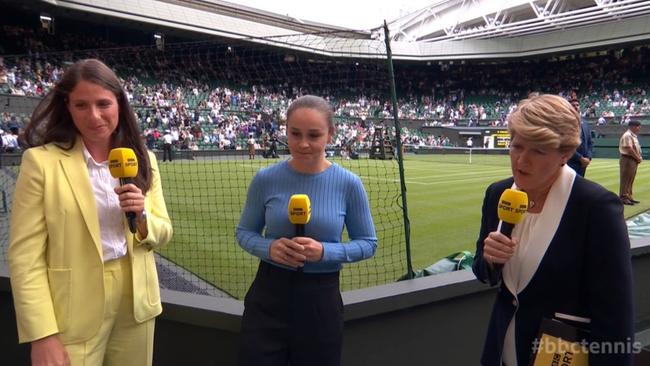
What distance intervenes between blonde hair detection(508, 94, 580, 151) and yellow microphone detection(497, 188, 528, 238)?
0.20 meters

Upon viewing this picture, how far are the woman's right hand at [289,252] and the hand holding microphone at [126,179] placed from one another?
1.80 ft

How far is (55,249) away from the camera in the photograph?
166 centimetres

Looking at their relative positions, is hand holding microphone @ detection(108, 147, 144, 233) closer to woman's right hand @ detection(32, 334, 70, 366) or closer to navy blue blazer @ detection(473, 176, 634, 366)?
woman's right hand @ detection(32, 334, 70, 366)

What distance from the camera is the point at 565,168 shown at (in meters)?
1.64

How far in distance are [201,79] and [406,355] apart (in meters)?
27.9

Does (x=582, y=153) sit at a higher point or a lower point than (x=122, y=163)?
lower

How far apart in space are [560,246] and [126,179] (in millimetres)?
1621

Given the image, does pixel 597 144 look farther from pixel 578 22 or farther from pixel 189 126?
pixel 189 126

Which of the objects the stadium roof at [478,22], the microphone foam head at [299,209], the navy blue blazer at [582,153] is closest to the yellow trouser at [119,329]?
the microphone foam head at [299,209]

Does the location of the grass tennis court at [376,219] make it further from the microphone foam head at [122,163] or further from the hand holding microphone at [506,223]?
the hand holding microphone at [506,223]

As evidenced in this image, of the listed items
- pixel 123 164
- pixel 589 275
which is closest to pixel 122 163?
pixel 123 164

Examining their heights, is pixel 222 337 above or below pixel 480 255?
below

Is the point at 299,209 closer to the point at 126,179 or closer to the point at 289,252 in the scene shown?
the point at 289,252

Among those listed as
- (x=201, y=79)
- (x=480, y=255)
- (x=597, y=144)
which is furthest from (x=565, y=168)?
(x=597, y=144)
